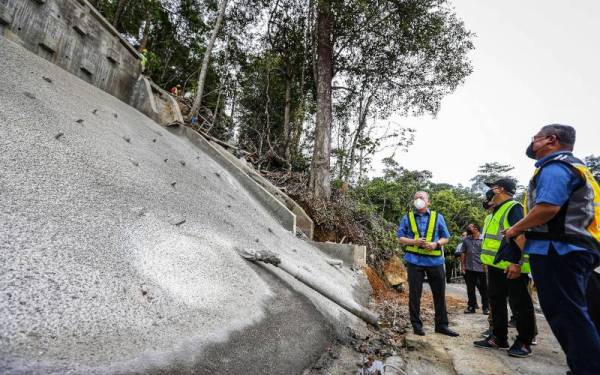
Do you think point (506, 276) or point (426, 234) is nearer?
point (506, 276)

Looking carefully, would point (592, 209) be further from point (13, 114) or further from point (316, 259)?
point (13, 114)

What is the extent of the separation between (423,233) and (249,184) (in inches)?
202

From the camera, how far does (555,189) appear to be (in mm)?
2188

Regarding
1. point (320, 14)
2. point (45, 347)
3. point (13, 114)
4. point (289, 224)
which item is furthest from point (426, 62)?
A: point (45, 347)

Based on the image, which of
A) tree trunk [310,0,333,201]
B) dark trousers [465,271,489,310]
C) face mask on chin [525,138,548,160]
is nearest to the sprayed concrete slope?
face mask on chin [525,138,548,160]

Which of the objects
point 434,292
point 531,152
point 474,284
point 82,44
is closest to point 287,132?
point 82,44

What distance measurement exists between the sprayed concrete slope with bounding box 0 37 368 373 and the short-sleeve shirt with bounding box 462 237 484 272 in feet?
13.6

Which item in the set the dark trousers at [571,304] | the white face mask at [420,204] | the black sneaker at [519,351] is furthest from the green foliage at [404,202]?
the dark trousers at [571,304]

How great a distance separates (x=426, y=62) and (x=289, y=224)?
10313 mm

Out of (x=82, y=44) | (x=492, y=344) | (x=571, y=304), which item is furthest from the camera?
(x=82, y=44)

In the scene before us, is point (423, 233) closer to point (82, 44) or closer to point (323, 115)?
point (323, 115)

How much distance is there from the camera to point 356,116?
Answer: 18891 mm

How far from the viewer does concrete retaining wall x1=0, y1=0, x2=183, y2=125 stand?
17.6 ft

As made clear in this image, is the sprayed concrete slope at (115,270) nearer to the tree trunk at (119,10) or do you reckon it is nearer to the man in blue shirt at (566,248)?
the man in blue shirt at (566,248)
